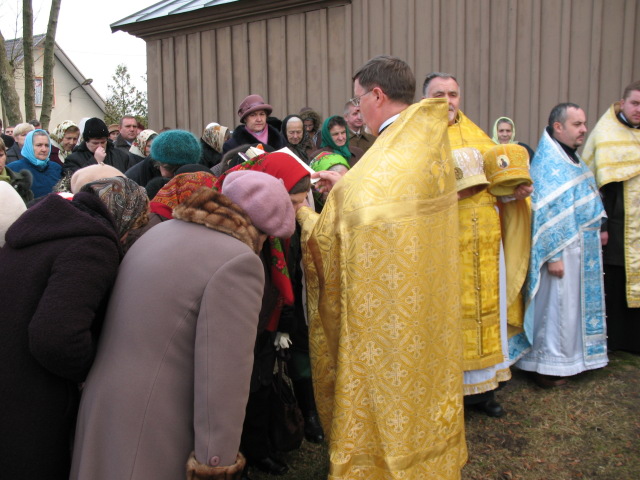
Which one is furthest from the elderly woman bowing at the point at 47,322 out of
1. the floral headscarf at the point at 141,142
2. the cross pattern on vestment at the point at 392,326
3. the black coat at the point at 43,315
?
the floral headscarf at the point at 141,142

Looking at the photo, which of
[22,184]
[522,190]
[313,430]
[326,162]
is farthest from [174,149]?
[522,190]

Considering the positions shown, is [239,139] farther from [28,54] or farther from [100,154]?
[28,54]

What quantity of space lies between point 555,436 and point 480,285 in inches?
43.6

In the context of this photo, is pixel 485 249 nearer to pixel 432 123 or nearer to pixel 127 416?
pixel 432 123

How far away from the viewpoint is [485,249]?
3729 millimetres

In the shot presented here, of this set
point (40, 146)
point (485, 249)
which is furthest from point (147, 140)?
point (485, 249)

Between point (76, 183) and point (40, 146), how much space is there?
10.2 ft

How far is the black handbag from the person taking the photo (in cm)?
322

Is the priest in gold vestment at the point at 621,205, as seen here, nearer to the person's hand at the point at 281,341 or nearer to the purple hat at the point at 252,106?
the purple hat at the point at 252,106

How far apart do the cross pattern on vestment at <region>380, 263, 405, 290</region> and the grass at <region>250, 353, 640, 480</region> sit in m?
1.50

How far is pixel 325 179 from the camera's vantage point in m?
3.18

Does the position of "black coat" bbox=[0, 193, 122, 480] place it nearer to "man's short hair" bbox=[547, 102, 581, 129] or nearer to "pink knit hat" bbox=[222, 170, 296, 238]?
"pink knit hat" bbox=[222, 170, 296, 238]

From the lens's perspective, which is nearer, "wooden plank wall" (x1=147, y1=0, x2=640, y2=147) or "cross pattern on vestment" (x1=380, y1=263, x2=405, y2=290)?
"cross pattern on vestment" (x1=380, y1=263, x2=405, y2=290)

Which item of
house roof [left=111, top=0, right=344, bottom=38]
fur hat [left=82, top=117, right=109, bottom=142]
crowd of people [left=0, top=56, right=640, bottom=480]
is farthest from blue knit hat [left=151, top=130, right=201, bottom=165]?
house roof [left=111, top=0, right=344, bottom=38]
